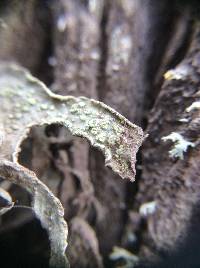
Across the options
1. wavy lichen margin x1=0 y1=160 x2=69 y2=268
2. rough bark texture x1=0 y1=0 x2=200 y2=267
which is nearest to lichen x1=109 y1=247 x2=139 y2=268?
rough bark texture x1=0 y1=0 x2=200 y2=267

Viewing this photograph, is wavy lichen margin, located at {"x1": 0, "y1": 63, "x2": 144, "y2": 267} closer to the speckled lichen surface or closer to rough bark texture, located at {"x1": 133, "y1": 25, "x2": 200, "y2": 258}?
the speckled lichen surface

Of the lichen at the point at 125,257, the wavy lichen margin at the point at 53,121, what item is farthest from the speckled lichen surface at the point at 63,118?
the lichen at the point at 125,257

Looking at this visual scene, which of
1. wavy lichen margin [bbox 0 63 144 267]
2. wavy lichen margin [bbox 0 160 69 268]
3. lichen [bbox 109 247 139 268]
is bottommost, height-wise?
lichen [bbox 109 247 139 268]

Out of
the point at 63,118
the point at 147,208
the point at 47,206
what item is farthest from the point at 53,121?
the point at 147,208

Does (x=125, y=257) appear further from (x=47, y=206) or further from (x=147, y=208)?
(x=47, y=206)

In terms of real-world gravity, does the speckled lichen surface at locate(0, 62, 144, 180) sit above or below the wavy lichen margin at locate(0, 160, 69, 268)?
above

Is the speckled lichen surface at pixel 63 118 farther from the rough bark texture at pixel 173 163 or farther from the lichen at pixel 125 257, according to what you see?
the lichen at pixel 125 257
